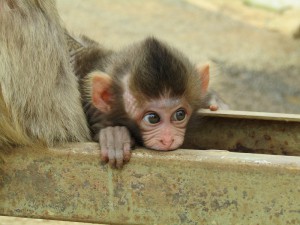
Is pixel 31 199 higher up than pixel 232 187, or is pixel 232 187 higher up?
pixel 232 187

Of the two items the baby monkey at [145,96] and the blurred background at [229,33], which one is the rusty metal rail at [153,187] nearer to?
the baby monkey at [145,96]

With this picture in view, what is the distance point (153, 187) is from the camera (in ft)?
9.67

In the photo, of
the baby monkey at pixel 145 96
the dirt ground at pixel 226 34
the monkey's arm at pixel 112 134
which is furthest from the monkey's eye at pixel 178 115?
the dirt ground at pixel 226 34

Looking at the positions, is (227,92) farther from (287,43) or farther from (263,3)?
(263,3)

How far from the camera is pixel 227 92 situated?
809 cm

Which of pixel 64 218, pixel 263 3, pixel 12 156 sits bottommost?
pixel 263 3

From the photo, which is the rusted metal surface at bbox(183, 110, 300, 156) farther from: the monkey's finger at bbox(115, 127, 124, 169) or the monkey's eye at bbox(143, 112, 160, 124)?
the monkey's finger at bbox(115, 127, 124, 169)

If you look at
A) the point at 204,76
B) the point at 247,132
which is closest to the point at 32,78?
the point at 204,76

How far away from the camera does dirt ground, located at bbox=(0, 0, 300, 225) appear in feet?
27.0

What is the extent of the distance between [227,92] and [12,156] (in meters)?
5.21

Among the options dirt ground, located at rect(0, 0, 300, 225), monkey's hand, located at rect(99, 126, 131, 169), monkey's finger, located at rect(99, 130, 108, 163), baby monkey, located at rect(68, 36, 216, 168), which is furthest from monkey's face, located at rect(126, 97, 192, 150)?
dirt ground, located at rect(0, 0, 300, 225)

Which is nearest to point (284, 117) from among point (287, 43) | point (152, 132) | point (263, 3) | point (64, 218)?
point (152, 132)

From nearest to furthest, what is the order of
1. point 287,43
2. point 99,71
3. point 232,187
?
point 232,187 < point 99,71 < point 287,43

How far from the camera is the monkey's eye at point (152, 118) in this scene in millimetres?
3574
